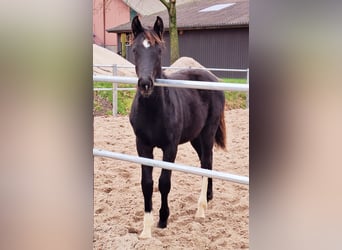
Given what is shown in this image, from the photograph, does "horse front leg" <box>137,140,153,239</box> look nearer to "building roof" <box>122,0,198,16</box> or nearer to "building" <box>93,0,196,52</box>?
"building" <box>93,0,196,52</box>

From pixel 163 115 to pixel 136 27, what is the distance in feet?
1.36

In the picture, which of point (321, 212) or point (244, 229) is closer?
point (321, 212)

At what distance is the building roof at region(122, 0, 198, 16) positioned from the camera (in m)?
1.90

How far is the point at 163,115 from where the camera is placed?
2232mm

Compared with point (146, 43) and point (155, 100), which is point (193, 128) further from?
point (146, 43)

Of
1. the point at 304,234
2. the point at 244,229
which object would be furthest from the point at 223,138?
the point at 304,234

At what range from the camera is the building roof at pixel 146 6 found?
1.90 m

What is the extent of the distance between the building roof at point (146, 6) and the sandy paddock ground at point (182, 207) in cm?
48

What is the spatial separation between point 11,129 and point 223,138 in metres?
1.09

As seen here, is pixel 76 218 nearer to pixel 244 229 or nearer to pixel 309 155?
pixel 244 229

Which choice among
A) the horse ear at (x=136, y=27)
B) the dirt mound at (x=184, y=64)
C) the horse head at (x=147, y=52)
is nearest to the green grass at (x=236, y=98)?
the dirt mound at (x=184, y=64)

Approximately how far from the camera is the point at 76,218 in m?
1.82

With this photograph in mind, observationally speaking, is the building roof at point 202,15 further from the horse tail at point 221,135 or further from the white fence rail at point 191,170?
the horse tail at point 221,135

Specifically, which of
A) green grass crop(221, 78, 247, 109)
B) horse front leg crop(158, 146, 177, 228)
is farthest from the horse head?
horse front leg crop(158, 146, 177, 228)
